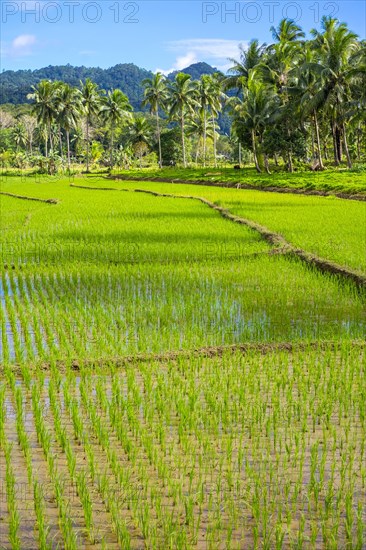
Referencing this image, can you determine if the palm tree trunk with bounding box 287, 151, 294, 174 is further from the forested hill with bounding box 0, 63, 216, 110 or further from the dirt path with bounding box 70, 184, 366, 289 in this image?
the forested hill with bounding box 0, 63, 216, 110

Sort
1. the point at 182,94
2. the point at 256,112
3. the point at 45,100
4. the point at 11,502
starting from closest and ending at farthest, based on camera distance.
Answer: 1. the point at 11,502
2. the point at 256,112
3. the point at 182,94
4. the point at 45,100

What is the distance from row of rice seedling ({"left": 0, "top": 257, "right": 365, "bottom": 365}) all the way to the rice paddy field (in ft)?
0.09

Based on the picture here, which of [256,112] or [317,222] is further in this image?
[256,112]

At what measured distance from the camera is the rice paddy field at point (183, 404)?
8.97 ft

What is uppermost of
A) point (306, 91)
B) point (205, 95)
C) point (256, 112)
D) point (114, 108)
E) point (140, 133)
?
point (205, 95)

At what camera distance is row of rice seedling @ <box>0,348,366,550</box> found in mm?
2666

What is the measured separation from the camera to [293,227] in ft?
43.0

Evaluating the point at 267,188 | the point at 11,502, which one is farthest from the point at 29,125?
the point at 11,502

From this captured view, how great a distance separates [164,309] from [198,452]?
3.40m

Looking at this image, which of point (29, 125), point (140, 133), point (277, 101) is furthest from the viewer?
point (29, 125)

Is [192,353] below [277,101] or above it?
below

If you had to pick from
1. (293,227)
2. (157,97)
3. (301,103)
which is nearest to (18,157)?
(157,97)

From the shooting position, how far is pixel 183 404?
155 inches

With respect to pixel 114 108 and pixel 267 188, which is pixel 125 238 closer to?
pixel 267 188
